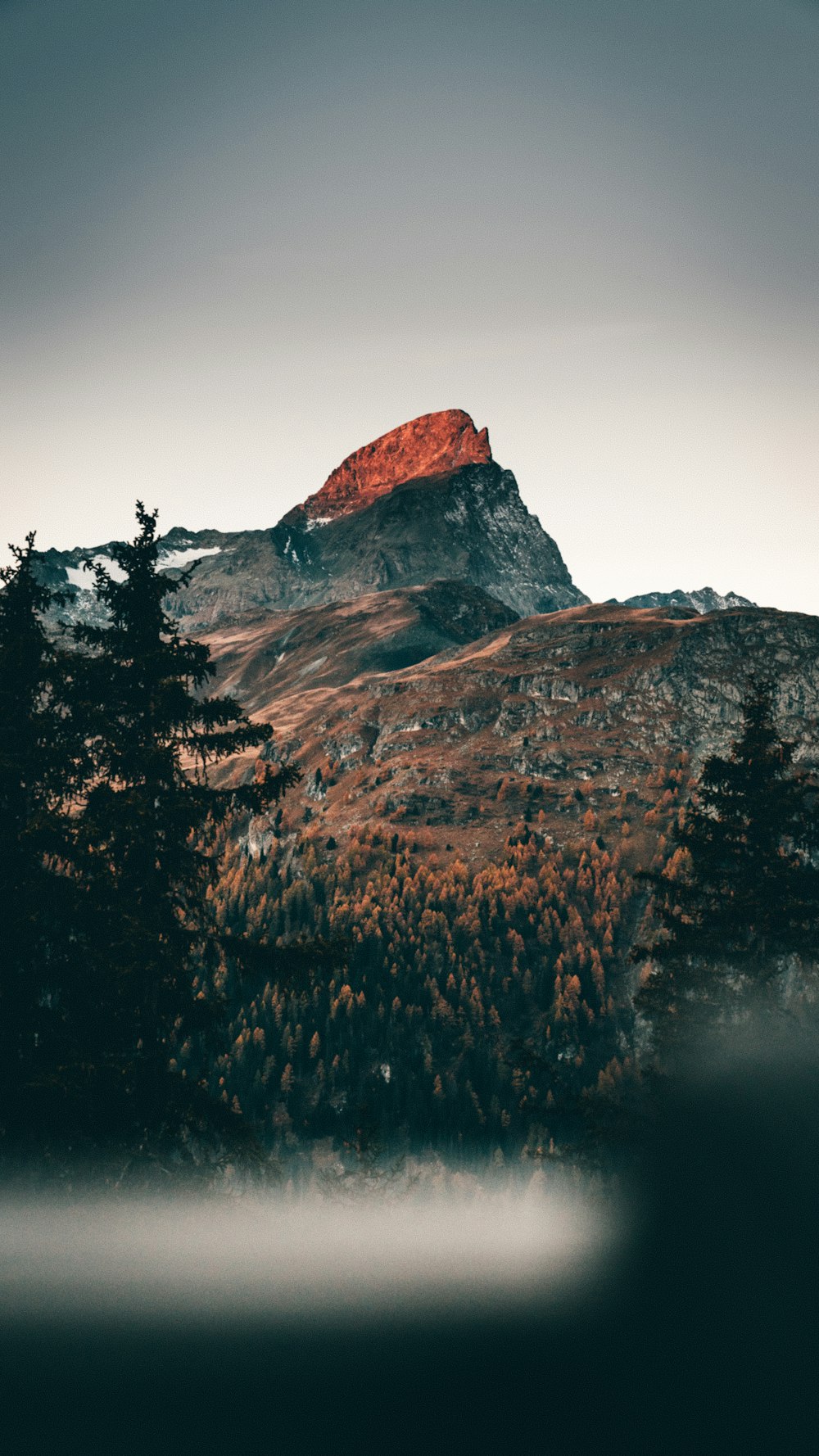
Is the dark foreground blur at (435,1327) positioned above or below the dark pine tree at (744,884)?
below

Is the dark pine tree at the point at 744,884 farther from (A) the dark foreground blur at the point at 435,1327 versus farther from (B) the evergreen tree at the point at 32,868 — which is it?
(B) the evergreen tree at the point at 32,868

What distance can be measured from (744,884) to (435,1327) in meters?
12.4

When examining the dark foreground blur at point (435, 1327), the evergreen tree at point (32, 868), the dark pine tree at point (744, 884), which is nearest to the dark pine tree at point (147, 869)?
A: the evergreen tree at point (32, 868)

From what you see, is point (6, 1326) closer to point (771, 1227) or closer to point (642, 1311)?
point (642, 1311)

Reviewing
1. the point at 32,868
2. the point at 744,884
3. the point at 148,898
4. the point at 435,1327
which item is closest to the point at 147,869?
the point at 148,898

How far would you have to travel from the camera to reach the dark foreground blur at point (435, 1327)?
15.0 meters

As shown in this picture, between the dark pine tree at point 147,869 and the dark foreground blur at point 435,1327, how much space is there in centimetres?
229

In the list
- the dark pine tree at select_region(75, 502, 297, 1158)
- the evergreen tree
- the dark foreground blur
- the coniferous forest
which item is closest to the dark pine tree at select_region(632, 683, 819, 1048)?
the coniferous forest

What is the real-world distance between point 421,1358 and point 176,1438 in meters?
4.42

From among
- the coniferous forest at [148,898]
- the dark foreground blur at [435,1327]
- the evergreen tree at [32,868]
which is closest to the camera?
the dark foreground blur at [435,1327]

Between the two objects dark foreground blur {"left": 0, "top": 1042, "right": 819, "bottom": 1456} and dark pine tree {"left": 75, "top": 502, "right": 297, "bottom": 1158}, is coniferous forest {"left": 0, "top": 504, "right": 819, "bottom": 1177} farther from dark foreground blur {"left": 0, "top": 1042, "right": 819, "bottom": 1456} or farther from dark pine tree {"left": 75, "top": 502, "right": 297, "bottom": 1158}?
dark foreground blur {"left": 0, "top": 1042, "right": 819, "bottom": 1456}

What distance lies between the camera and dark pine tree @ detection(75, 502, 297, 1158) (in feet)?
60.1

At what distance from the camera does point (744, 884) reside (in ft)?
76.0

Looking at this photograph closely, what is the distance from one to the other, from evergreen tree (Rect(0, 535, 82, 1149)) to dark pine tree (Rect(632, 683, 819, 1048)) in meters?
14.2
